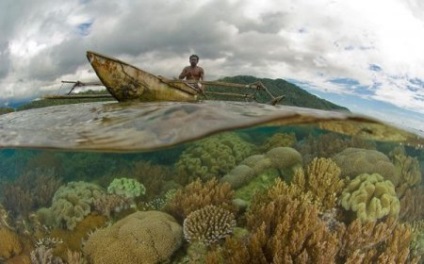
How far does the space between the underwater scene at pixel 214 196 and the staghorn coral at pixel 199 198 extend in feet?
0.05

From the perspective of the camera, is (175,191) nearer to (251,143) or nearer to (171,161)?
(171,161)

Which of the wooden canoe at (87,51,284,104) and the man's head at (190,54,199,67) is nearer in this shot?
the wooden canoe at (87,51,284,104)

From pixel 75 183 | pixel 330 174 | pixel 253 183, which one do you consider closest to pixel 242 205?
pixel 253 183

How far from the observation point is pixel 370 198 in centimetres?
680

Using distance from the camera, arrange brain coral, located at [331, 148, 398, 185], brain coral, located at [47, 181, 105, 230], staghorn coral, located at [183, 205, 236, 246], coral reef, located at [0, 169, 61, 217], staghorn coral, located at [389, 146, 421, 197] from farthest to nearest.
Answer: staghorn coral, located at [389, 146, 421, 197] → coral reef, located at [0, 169, 61, 217] → brain coral, located at [331, 148, 398, 185] → brain coral, located at [47, 181, 105, 230] → staghorn coral, located at [183, 205, 236, 246]

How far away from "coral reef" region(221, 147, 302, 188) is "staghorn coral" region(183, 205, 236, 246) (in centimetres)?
53

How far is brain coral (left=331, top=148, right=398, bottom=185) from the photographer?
23.0ft

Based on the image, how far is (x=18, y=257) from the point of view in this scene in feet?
23.4

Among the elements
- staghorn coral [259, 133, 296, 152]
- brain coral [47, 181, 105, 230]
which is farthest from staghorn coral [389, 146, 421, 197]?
brain coral [47, 181, 105, 230]

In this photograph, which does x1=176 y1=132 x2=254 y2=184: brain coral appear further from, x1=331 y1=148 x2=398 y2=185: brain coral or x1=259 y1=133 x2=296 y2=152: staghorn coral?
x1=331 y1=148 x2=398 y2=185: brain coral

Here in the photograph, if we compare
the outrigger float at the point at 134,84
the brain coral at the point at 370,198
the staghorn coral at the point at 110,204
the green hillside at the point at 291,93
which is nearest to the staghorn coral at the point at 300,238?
the brain coral at the point at 370,198

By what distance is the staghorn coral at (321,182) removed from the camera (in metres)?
6.53

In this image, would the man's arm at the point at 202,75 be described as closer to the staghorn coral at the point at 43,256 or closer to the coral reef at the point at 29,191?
the coral reef at the point at 29,191

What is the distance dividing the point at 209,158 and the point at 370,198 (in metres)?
2.33
